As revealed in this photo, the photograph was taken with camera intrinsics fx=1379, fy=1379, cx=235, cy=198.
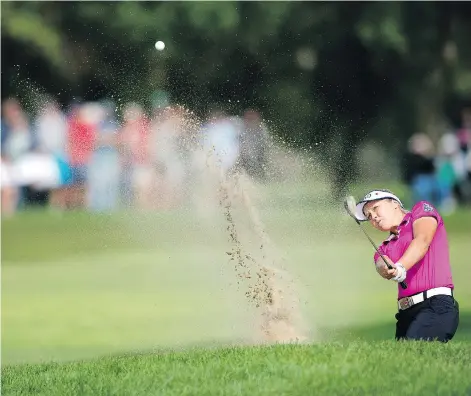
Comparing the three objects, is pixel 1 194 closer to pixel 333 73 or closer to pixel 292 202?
pixel 333 73

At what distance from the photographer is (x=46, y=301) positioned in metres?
16.3

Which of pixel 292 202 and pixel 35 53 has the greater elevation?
pixel 35 53

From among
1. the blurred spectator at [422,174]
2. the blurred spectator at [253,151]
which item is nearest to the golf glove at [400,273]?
the blurred spectator at [253,151]

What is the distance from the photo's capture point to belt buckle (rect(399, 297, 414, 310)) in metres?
8.60

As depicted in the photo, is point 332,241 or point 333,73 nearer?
point 332,241

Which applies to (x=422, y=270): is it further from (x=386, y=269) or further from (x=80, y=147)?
(x=80, y=147)

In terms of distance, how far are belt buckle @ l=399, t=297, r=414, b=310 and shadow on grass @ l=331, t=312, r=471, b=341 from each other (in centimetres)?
351

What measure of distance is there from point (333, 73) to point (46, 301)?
67.5 feet

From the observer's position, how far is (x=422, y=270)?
855 cm

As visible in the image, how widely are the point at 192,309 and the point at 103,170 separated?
11.7 m

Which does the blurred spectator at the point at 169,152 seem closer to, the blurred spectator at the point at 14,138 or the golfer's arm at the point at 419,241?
the blurred spectator at the point at 14,138

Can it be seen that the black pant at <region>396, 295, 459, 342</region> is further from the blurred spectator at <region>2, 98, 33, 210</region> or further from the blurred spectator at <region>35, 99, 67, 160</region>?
the blurred spectator at <region>2, 98, 33, 210</region>

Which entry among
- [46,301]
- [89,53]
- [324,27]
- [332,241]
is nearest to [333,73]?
[324,27]

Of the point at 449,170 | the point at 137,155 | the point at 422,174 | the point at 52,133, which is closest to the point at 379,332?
the point at 137,155
